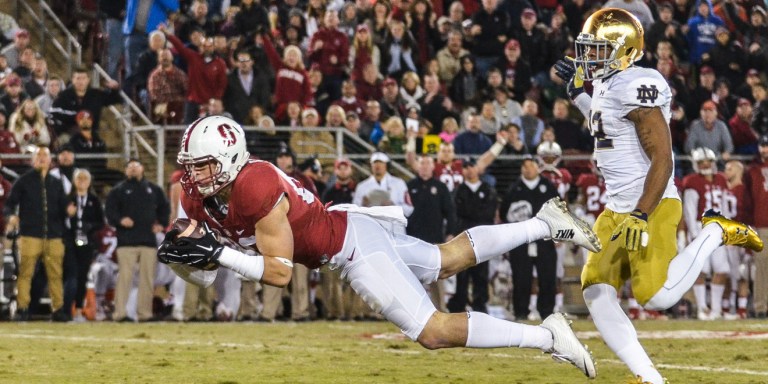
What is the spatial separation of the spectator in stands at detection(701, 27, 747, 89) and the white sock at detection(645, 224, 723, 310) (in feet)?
38.0

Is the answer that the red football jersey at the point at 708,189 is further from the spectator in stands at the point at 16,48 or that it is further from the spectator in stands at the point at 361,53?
the spectator in stands at the point at 16,48

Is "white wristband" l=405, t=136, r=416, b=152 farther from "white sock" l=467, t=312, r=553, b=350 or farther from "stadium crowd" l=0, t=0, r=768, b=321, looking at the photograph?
"white sock" l=467, t=312, r=553, b=350

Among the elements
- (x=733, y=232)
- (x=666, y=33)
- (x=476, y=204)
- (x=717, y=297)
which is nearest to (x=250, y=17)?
(x=476, y=204)

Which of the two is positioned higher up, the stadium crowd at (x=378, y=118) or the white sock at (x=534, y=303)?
the stadium crowd at (x=378, y=118)

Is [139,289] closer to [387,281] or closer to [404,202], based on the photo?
[404,202]

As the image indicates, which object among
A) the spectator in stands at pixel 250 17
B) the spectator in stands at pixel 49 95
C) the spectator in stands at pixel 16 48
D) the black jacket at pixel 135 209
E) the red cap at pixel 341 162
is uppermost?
the spectator in stands at pixel 250 17

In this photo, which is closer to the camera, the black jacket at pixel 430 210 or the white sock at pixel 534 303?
the black jacket at pixel 430 210

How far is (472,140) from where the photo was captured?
15227 millimetres

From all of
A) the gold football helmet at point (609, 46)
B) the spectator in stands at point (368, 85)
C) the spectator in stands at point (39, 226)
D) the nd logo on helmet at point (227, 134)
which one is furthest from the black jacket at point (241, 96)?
the nd logo on helmet at point (227, 134)

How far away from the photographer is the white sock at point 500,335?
6.50 metres

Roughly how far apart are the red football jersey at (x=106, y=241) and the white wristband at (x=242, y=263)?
832 cm

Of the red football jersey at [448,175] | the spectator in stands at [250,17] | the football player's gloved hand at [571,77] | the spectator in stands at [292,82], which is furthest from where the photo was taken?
the spectator in stands at [250,17]

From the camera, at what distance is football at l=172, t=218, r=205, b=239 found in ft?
19.7

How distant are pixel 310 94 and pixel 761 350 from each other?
291 inches
